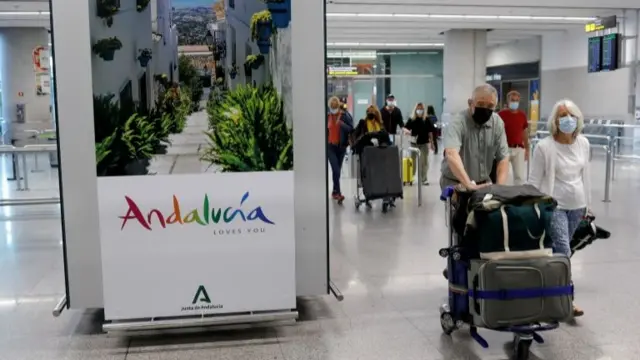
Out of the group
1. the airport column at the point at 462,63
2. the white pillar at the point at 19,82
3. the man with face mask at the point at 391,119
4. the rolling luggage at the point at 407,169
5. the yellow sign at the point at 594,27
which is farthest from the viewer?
the airport column at the point at 462,63

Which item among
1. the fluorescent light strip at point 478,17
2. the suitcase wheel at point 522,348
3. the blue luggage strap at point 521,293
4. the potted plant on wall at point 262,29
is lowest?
the suitcase wheel at point 522,348

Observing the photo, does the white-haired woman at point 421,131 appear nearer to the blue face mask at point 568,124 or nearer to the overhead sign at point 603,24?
the blue face mask at point 568,124

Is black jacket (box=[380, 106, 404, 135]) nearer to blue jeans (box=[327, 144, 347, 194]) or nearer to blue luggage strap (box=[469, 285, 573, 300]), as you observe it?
blue jeans (box=[327, 144, 347, 194])

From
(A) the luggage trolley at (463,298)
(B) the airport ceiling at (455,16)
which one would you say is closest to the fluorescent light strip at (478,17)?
(B) the airport ceiling at (455,16)

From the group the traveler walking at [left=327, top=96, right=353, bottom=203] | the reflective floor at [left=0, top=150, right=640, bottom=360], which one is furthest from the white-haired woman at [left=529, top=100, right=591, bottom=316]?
the traveler walking at [left=327, top=96, right=353, bottom=203]

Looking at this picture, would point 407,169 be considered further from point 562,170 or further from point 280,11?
point 280,11

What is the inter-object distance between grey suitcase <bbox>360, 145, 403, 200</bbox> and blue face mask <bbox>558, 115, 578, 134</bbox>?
4.28m

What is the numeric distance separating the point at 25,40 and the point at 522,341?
56.4 ft

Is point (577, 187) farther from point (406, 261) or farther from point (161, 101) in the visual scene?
point (161, 101)

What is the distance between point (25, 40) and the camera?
1720 cm

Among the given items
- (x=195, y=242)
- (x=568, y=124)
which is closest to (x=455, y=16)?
(x=568, y=124)

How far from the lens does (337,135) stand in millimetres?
8914

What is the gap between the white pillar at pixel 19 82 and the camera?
16984mm

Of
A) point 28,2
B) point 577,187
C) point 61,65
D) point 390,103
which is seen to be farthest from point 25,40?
point 577,187
